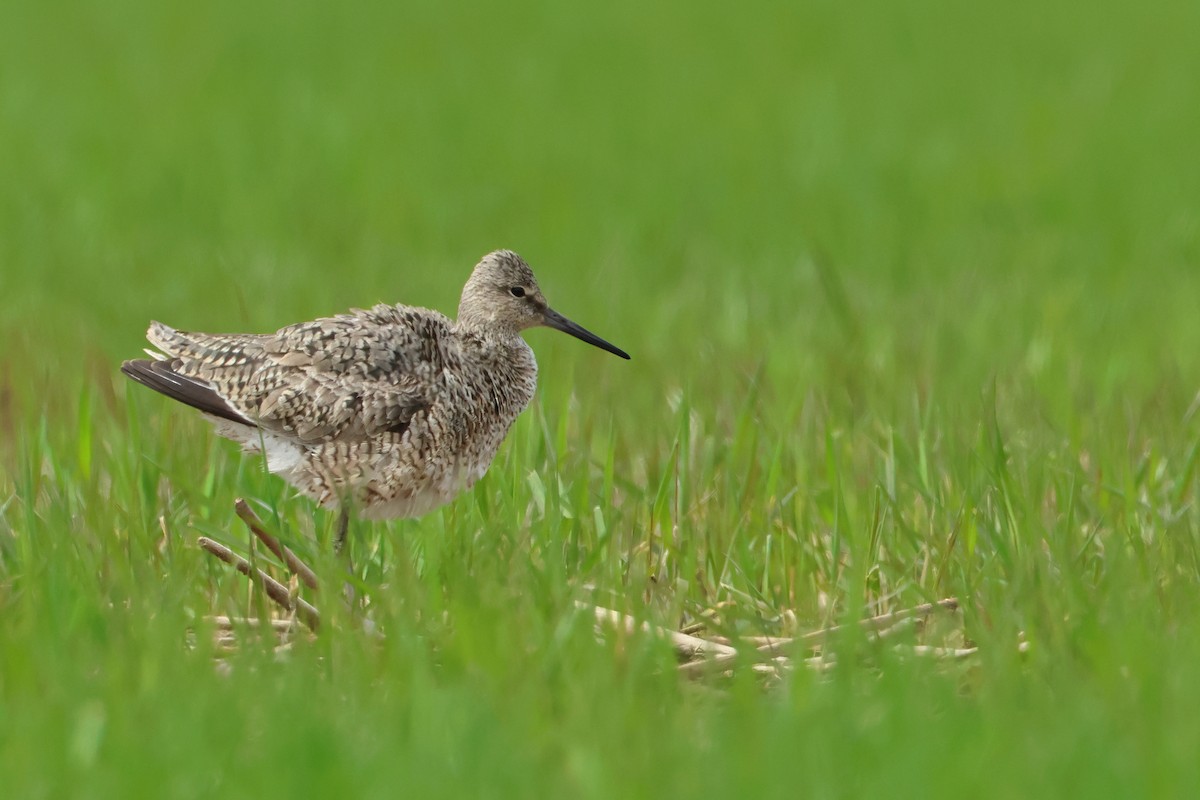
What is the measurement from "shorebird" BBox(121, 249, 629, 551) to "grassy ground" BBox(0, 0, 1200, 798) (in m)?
0.18

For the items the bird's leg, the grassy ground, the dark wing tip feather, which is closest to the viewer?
the grassy ground

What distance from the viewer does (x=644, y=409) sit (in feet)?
25.5

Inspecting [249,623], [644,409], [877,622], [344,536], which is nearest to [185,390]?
[344,536]

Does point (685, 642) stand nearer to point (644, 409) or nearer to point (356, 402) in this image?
point (356, 402)

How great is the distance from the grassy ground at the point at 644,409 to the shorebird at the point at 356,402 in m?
0.18

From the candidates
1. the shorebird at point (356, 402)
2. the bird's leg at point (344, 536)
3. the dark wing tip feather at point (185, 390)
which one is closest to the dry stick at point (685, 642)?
the bird's leg at point (344, 536)

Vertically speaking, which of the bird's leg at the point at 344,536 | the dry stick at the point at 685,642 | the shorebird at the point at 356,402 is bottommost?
the dry stick at the point at 685,642

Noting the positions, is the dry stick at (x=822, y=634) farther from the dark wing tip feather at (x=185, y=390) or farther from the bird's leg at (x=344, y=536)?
the dark wing tip feather at (x=185, y=390)

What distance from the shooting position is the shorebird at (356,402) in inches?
239

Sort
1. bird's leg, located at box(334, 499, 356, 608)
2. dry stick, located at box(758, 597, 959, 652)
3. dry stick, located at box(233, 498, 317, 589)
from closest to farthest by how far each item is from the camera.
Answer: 1. dry stick, located at box(758, 597, 959, 652)
2. dry stick, located at box(233, 498, 317, 589)
3. bird's leg, located at box(334, 499, 356, 608)

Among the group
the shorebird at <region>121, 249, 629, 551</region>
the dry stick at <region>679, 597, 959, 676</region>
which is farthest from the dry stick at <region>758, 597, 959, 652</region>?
the shorebird at <region>121, 249, 629, 551</region>

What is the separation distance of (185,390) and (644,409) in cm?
230

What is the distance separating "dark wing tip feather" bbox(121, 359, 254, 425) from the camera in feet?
19.8

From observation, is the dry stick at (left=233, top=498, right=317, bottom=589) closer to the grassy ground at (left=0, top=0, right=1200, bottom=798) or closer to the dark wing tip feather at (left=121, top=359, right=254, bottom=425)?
the grassy ground at (left=0, top=0, right=1200, bottom=798)
